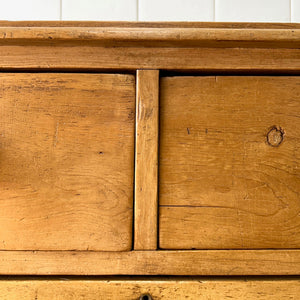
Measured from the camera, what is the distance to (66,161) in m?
0.45

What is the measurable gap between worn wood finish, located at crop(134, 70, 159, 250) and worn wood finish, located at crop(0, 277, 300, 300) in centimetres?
6

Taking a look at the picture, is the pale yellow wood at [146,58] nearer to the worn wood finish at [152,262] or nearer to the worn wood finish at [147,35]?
the worn wood finish at [147,35]

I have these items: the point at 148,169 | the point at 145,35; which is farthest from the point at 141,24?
the point at 148,169

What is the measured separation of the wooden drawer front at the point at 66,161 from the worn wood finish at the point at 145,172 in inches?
0.4

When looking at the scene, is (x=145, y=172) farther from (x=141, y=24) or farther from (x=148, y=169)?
(x=141, y=24)

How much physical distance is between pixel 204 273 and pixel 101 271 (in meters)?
0.15

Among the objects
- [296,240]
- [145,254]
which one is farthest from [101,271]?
[296,240]

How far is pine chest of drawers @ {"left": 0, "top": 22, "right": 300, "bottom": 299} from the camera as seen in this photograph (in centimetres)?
45

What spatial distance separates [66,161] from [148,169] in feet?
0.38
